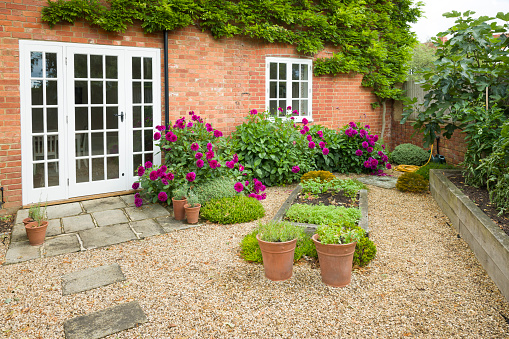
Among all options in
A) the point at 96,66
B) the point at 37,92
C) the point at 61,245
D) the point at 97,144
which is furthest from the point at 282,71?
the point at 61,245

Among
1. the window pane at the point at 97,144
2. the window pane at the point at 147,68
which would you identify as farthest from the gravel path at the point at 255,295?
the window pane at the point at 147,68

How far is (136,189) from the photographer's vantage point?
21.5ft

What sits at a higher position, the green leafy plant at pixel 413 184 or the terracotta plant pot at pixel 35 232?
the green leafy plant at pixel 413 184

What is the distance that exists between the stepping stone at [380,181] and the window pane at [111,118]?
180 inches

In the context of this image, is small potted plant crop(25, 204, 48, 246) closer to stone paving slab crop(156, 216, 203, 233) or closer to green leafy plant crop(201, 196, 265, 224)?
stone paving slab crop(156, 216, 203, 233)

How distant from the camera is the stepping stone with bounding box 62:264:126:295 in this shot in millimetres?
3502

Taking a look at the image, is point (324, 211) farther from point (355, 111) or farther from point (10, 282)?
point (355, 111)

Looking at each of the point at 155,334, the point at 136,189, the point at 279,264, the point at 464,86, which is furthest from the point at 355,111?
the point at 155,334

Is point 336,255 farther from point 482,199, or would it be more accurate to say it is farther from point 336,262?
point 482,199

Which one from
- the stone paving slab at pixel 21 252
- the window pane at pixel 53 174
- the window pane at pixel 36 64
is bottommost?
the stone paving slab at pixel 21 252

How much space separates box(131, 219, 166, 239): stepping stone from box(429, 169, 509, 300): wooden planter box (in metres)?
3.49

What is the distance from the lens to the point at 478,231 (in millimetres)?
4035

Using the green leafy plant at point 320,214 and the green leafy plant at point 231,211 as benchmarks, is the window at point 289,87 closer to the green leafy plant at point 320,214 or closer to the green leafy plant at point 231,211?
the green leafy plant at point 231,211

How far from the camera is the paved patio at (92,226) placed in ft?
14.4
